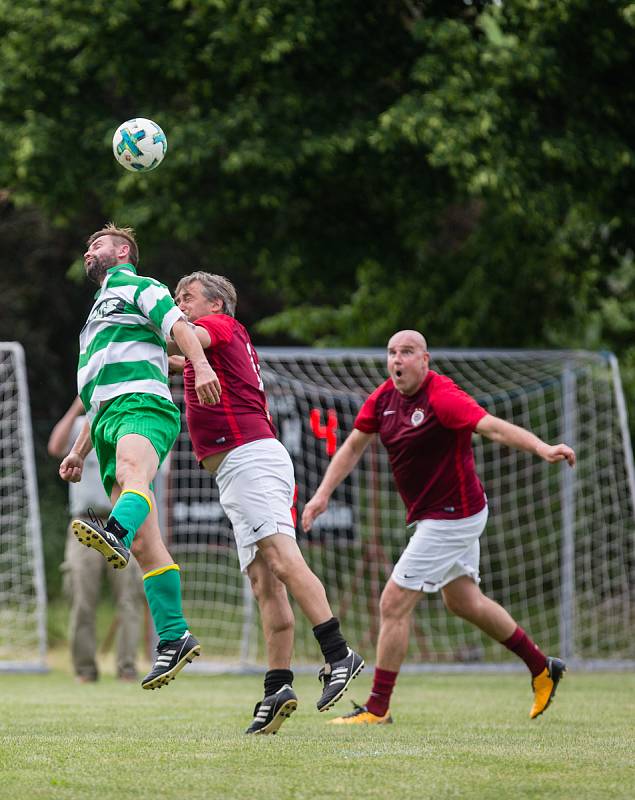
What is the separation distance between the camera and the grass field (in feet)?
13.6

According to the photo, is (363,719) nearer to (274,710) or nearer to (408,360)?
(274,710)

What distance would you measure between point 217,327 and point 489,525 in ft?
28.0

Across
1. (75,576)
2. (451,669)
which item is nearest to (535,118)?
(451,669)

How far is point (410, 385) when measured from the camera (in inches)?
277

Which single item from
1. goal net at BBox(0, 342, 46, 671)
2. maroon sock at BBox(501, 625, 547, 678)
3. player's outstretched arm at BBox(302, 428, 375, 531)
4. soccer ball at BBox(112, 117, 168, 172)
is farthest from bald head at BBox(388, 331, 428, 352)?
goal net at BBox(0, 342, 46, 671)

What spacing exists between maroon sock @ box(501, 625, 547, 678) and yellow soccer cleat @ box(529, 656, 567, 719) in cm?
3

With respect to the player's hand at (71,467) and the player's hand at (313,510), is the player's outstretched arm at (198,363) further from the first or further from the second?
the player's hand at (313,510)

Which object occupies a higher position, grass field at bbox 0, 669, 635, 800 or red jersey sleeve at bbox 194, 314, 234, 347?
red jersey sleeve at bbox 194, 314, 234, 347

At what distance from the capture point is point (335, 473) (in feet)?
23.4

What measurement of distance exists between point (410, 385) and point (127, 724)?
235cm

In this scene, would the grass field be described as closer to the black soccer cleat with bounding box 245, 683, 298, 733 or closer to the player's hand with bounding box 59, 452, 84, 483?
the black soccer cleat with bounding box 245, 683, 298, 733

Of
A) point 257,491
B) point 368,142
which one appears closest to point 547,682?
point 257,491

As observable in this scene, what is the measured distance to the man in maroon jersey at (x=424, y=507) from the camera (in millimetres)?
6973

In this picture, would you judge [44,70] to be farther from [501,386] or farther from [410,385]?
[410,385]
